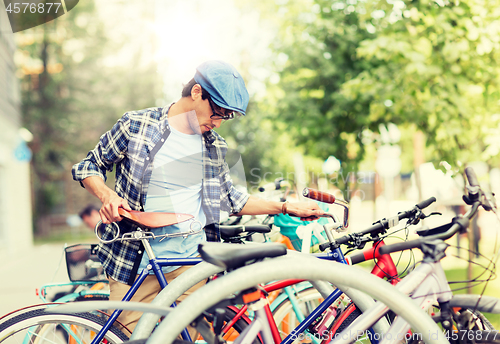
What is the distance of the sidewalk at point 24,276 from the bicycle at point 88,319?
7.48 feet

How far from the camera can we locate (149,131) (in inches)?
81.3

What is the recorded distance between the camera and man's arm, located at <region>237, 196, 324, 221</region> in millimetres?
2180

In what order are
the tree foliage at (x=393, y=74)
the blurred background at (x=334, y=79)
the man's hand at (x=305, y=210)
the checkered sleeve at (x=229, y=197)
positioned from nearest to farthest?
the man's hand at (x=305, y=210) < the checkered sleeve at (x=229, y=197) < the tree foliage at (x=393, y=74) < the blurred background at (x=334, y=79)

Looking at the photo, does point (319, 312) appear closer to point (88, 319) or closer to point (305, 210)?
point (305, 210)

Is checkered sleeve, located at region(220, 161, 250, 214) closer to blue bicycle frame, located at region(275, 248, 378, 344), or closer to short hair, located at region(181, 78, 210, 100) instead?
short hair, located at region(181, 78, 210, 100)

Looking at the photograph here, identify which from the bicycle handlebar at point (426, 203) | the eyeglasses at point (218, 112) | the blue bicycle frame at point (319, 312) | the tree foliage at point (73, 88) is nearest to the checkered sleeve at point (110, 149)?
the eyeglasses at point (218, 112)

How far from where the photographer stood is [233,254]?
48.3 inches

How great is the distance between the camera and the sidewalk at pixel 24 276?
18.5ft

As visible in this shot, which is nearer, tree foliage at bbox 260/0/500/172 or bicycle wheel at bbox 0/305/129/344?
bicycle wheel at bbox 0/305/129/344

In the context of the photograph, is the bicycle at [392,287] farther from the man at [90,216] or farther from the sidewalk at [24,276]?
the man at [90,216]

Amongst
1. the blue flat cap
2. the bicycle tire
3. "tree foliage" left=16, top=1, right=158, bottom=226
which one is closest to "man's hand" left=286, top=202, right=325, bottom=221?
the bicycle tire

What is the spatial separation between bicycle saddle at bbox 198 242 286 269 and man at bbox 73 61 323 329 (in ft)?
2.70

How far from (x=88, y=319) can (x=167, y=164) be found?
2.60 feet

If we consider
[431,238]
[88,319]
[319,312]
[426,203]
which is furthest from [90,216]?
[431,238]
